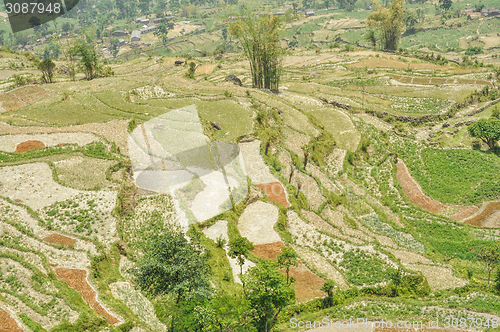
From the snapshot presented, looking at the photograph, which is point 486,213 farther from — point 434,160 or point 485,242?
point 434,160

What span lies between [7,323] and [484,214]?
176ft

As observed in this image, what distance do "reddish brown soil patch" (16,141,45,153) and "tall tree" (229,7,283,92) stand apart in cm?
4767

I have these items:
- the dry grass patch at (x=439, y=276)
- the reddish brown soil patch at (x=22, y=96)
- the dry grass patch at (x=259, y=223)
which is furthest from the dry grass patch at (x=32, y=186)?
the dry grass patch at (x=439, y=276)

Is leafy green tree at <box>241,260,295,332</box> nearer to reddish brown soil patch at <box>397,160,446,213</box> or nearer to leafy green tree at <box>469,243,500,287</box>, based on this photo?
leafy green tree at <box>469,243,500,287</box>

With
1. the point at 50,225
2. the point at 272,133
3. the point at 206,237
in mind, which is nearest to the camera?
the point at 50,225

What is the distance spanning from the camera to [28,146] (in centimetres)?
4519

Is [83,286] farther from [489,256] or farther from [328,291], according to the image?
[489,256]

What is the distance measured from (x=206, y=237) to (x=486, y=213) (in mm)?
38681

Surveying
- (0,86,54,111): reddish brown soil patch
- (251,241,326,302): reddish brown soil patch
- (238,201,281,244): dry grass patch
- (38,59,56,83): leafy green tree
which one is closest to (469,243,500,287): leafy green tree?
(251,241,326,302): reddish brown soil patch

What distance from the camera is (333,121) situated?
71188 mm

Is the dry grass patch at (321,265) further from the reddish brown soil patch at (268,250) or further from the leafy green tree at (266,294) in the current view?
the leafy green tree at (266,294)

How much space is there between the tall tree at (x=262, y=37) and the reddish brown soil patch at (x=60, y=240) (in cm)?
5918

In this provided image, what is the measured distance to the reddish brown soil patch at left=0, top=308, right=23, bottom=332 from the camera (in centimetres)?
2142

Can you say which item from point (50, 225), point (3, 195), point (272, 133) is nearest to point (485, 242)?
point (272, 133)
